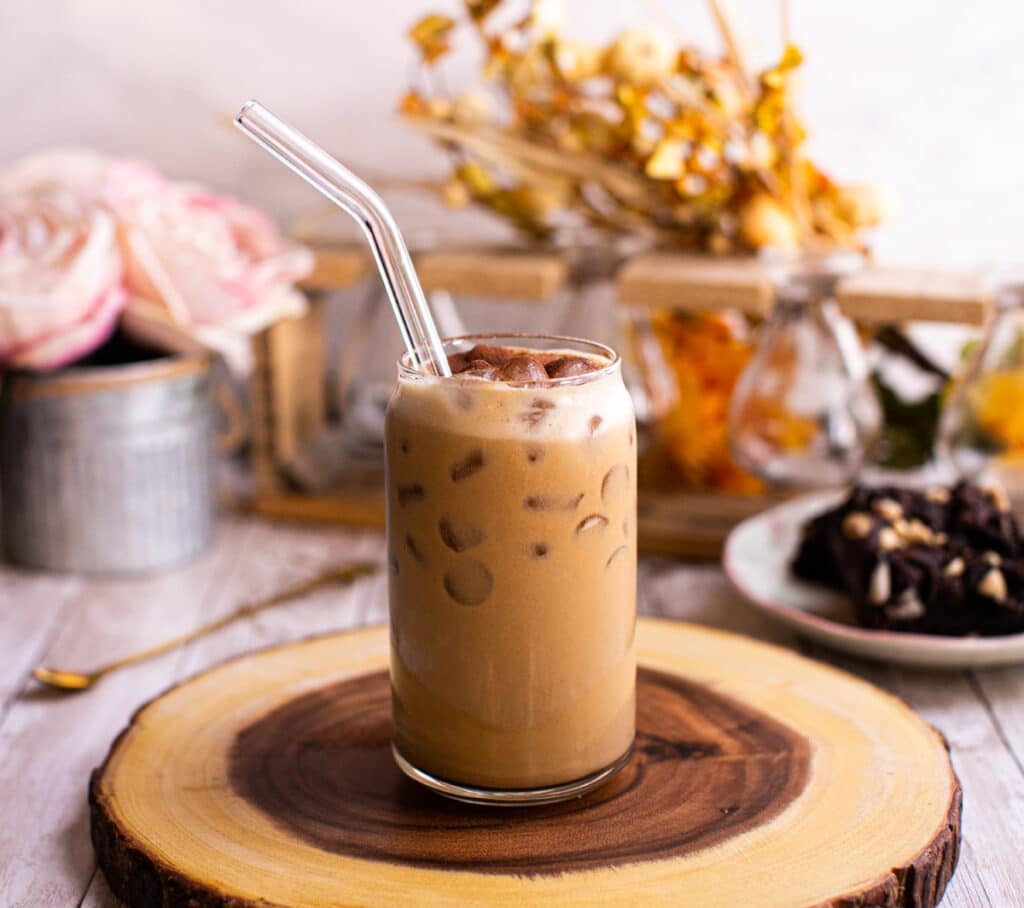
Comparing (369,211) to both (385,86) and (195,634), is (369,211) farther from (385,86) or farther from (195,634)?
(385,86)

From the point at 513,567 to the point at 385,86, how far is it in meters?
1.13

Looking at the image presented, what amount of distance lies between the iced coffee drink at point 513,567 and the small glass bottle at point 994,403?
2.12 ft

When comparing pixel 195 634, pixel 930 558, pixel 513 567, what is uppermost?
pixel 513 567

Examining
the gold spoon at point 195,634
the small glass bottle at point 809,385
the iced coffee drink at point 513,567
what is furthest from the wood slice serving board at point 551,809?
the small glass bottle at point 809,385

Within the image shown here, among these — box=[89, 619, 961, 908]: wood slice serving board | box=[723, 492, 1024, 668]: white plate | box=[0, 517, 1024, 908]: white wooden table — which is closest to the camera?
box=[89, 619, 961, 908]: wood slice serving board

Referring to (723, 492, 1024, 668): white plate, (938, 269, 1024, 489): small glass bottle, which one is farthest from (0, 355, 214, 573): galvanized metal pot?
(938, 269, 1024, 489): small glass bottle

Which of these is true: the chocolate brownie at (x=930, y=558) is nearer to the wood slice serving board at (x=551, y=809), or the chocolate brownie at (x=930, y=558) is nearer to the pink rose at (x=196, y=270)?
the wood slice serving board at (x=551, y=809)

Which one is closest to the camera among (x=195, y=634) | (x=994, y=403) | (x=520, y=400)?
(x=520, y=400)

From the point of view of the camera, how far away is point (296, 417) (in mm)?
1580

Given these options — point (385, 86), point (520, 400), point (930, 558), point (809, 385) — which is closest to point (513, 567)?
point (520, 400)

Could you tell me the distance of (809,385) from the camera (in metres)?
1.35

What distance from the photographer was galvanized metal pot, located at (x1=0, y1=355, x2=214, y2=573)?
1327mm

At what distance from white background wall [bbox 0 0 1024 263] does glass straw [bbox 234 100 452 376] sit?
98cm

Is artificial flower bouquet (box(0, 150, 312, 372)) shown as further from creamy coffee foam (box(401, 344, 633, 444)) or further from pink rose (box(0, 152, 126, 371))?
creamy coffee foam (box(401, 344, 633, 444))
